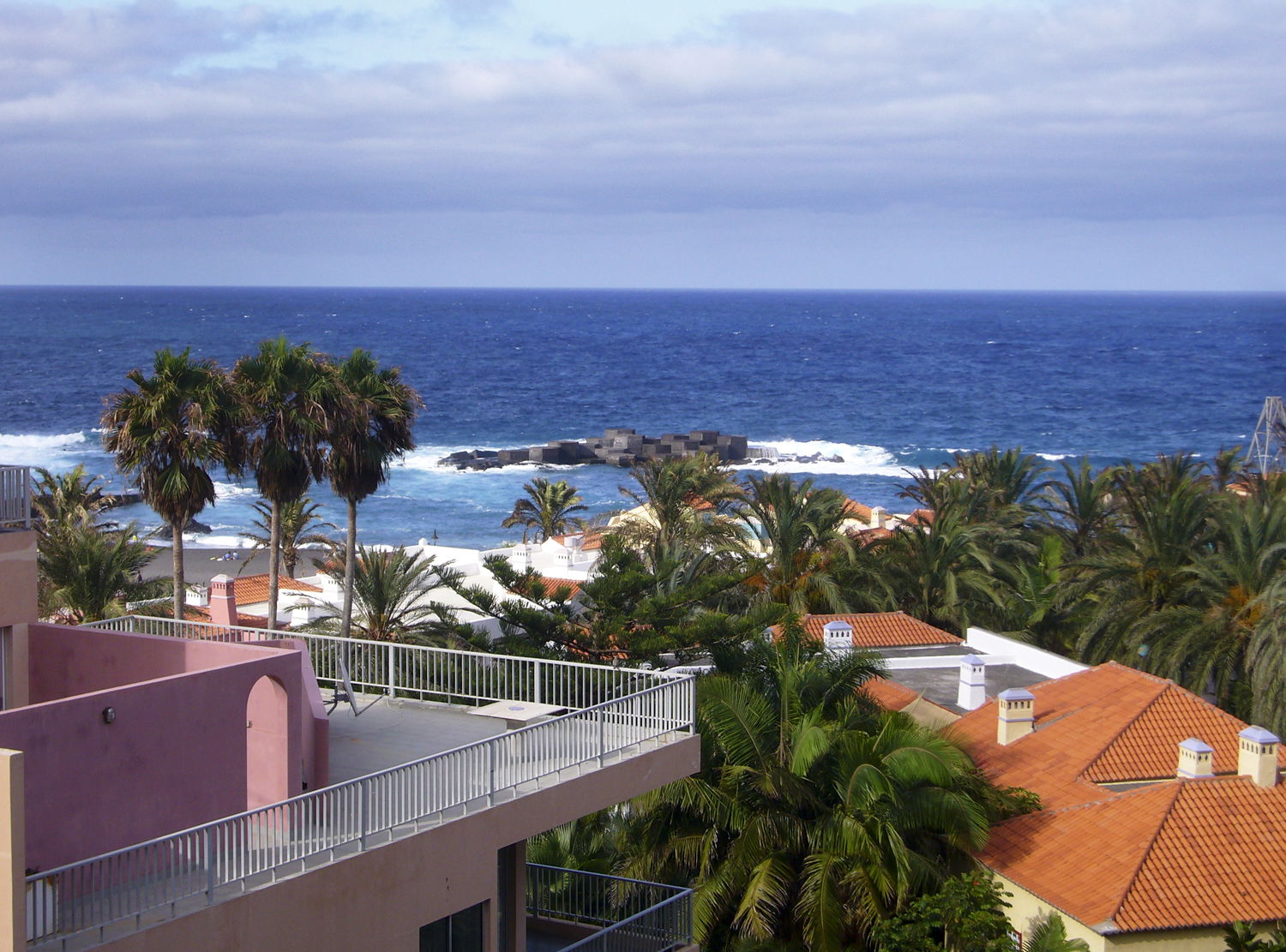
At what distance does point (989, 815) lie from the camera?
22.1 meters

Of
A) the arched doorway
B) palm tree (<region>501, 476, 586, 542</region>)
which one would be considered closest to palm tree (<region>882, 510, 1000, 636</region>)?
palm tree (<region>501, 476, 586, 542</region>)

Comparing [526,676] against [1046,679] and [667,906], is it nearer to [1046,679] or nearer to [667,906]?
[667,906]

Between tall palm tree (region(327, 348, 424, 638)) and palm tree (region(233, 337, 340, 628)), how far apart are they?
36cm

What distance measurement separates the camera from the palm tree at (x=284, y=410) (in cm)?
2869

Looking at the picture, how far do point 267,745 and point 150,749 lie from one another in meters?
1.38

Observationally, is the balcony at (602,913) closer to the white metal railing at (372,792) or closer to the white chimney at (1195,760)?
the white metal railing at (372,792)

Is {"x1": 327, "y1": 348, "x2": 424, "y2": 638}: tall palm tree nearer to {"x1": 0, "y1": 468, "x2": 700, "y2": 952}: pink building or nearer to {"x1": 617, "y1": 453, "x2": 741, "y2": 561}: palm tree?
{"x1": 617, "y1": 453, "x2": 741, "y2": 561}: palm tree

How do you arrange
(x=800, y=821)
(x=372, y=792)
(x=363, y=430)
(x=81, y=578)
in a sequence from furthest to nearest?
(x=81, y=578) → (x=363, y=430) → (x=800, y=821) → (x=372, y=792)

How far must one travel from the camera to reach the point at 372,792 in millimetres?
12430

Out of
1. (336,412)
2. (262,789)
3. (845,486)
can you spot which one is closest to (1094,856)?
(262,789)

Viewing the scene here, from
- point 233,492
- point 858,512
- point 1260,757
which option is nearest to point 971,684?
point 1260,757

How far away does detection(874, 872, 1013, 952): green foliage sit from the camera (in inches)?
709

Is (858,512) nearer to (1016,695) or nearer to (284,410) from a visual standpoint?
(1016,695)

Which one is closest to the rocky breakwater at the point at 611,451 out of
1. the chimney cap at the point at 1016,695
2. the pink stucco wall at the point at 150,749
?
the chimney cap at the point at 1016,695
